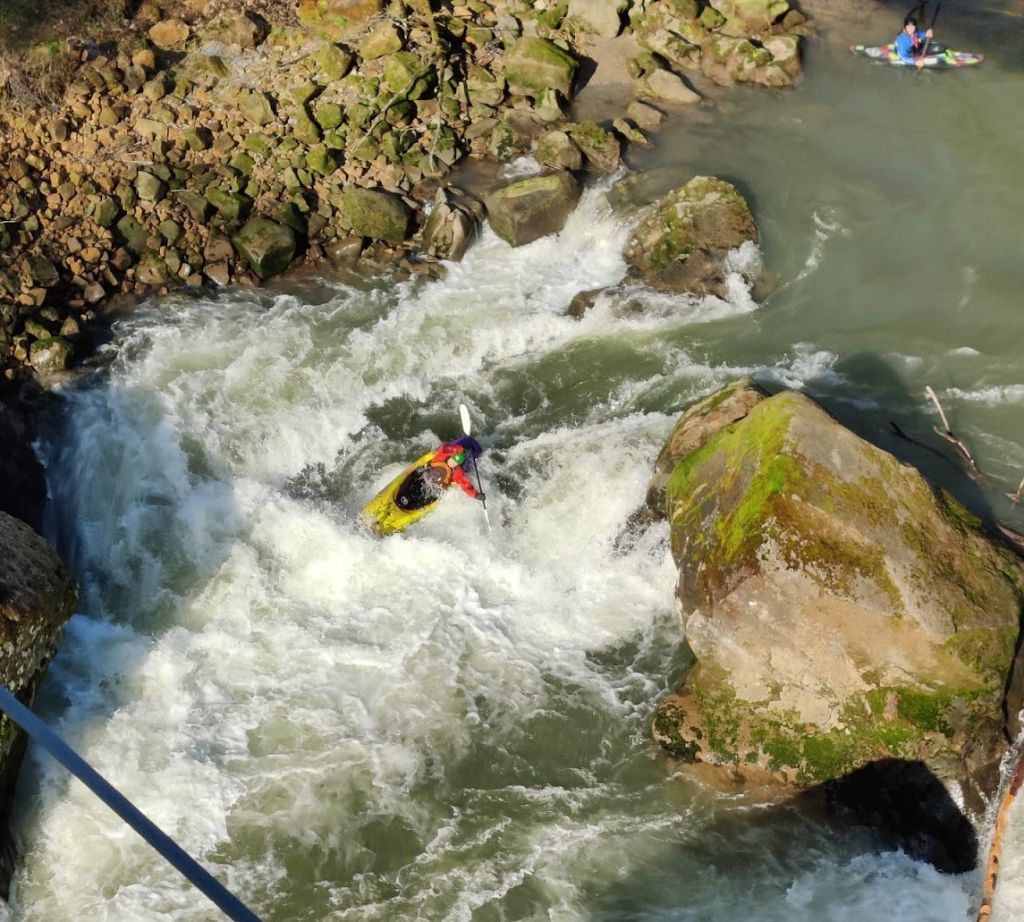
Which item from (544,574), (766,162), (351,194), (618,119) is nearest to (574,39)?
(618,119)

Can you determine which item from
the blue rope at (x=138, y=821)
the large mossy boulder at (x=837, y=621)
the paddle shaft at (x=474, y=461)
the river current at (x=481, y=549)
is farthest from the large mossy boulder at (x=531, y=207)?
the blue rope at (x=138, y=821)

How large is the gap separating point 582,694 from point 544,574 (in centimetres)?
Answer: 147

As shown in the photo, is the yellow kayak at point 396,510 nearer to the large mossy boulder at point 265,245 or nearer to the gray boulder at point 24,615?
the gray boulder at point 24,615

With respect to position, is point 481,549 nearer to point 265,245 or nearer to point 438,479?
point 438,479

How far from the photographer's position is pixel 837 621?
768 cm

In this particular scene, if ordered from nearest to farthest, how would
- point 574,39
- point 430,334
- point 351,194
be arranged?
point 430,334
point 351,194
point 574,39

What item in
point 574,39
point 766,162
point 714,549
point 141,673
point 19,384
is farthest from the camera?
point 574,39

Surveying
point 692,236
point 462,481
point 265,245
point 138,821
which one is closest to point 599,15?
point 692,236

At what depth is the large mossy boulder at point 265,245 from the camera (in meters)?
12.7

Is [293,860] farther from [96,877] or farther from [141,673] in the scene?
[141,673]

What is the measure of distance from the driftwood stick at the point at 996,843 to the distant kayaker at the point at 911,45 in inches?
513

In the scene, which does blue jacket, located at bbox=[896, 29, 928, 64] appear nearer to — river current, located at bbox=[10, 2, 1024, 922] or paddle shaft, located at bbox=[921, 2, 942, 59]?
paddle shaft, located at bbox=[921, 2, 942, 59]

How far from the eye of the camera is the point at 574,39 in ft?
53.2

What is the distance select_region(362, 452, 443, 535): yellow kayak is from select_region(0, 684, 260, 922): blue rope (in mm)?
6852
